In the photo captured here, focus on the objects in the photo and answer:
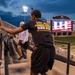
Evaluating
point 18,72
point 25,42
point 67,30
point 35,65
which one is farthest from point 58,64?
point 67,30

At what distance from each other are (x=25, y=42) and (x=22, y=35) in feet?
0.95

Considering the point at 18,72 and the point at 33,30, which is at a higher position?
the point at 33,30

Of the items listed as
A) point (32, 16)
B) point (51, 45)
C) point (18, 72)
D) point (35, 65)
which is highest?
point (32, 16)

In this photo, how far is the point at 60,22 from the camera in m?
57.4

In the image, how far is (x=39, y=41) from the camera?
13.0ft

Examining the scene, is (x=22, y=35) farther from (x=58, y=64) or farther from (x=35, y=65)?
(x=35, y=65)

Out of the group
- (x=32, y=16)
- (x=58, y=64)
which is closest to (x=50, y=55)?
(x=32, y=16)

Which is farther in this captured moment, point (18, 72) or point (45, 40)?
point (18, 72)

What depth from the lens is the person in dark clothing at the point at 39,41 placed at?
3941 mm

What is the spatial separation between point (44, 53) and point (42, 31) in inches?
13.3

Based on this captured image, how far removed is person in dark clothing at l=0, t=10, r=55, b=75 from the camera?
155 inches

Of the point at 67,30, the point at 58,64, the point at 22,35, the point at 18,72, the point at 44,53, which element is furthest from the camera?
the point at 67,30

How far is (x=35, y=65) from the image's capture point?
4.04 m

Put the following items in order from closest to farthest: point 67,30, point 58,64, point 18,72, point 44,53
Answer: point 44,53 < point 18,72 < point 58,64 < point 67,30
